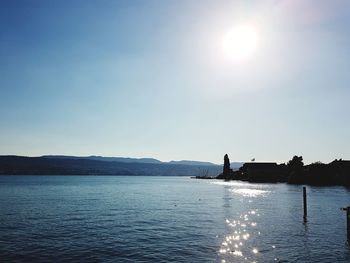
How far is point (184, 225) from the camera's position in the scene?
42.2 m

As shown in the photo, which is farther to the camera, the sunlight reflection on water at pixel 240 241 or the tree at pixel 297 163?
the tree at pixel 297 163

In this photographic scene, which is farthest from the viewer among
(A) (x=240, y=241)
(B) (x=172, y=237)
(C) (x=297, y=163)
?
(C) (x=297, y=163)

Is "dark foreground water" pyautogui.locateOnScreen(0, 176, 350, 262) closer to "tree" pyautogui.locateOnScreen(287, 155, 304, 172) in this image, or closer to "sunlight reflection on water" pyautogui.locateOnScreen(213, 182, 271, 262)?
"sunlight reflection on water" pyautogui.locateOnScreen(213, 182, 271, 262)

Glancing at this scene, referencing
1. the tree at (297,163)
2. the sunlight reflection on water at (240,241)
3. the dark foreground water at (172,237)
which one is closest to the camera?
the sunlight reflection on water at (240,241)

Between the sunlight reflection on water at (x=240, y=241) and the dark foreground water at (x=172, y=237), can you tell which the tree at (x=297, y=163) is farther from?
the sunlight reflection on water at (x=240, y=241)

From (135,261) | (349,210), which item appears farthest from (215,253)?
(349,210)

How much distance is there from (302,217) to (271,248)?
23.1 meters

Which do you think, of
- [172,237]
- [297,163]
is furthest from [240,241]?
[297,163]

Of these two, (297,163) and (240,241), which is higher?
(297,163)

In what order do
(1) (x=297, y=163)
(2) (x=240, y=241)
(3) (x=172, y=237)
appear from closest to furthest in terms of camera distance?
(2) (x=240, y=241), (3) (x=172, y=237), (1) (x=297, y=163)

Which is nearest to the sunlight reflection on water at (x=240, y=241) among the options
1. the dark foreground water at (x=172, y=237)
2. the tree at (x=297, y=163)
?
the dark foreground water at (x=172, y=237)

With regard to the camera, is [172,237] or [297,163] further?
[297,163]

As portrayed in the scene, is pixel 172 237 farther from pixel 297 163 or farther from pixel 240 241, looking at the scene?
pixel 297 163

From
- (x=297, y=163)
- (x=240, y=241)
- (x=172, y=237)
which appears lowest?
(x=172, y=237)
